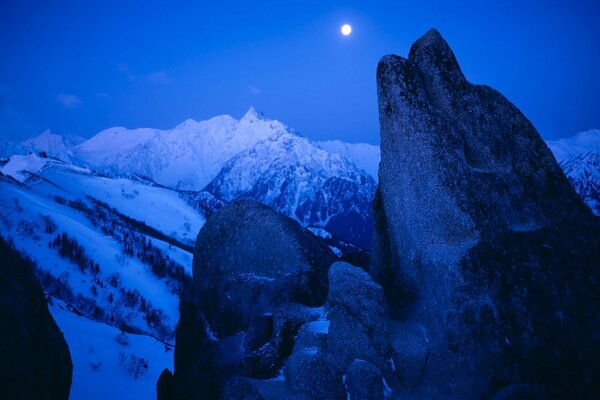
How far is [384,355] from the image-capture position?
10086 millimetres

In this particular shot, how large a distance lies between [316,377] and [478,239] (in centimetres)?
609

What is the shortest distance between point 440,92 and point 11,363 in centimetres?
1558

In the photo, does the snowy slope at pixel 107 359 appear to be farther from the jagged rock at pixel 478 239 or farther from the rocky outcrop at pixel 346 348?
the jagged rock at pixel 478 239

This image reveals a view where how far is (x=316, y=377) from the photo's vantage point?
966 cm

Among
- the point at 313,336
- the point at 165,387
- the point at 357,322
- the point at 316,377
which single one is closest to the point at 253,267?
the point at 313,336

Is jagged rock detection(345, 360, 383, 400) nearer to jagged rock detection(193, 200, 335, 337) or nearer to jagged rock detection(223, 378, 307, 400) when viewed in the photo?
jagged rock detection(223, 378, 307, 400)

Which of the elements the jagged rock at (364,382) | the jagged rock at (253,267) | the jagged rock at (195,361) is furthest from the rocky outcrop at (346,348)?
the jagged rock at (253,267)

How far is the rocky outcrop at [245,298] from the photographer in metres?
12.0

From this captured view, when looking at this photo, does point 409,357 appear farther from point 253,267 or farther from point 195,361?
point 195,361

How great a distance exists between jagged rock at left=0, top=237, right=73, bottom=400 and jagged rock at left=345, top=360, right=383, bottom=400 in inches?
357

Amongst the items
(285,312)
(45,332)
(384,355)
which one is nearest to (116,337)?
(45,332)

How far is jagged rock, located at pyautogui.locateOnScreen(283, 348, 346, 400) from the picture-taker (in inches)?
373

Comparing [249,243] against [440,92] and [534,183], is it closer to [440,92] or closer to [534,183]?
[440,92]

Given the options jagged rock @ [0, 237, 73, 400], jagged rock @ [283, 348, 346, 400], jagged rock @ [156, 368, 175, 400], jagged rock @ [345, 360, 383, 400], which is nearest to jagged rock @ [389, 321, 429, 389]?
jagged rock @ [345, 360, 383, 400]
